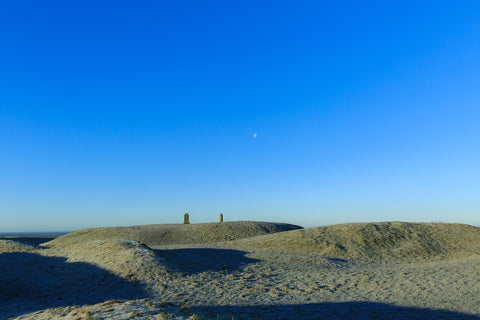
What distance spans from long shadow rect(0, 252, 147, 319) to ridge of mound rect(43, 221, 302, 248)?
408 inches

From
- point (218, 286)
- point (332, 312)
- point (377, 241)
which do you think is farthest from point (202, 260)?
point (377, 241)

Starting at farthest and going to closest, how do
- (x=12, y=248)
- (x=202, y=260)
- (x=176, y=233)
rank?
1. (x=176, y=233)
2. (x=12, y=248)
3. (x=202, y=260)

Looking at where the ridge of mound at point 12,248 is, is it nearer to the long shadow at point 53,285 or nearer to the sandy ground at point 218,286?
the sandy ground at point 218,286

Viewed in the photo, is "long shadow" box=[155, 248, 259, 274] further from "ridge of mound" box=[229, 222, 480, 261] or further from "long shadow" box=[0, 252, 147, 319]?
"ridge of mound" box=[229, 222, 480, 261]

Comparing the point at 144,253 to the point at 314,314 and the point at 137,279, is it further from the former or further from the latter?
the point at 314,314

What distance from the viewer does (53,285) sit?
37.7 feet

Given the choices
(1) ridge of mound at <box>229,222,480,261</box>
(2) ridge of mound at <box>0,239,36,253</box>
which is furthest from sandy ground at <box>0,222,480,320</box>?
(1) ridge of mound at <box>229,222,480,261</box>

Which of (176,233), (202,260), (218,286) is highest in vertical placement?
(176,233)

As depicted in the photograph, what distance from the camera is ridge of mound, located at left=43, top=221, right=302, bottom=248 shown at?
24422 mm

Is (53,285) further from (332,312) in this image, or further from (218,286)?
(332,312)

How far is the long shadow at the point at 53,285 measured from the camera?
9.64 m

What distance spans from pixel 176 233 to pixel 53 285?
1430 centimetres

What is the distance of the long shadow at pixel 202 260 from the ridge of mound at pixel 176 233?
356 inches

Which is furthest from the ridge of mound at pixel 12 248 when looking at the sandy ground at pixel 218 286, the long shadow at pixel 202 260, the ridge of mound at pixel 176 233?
the long shadow at pixel 202 260
